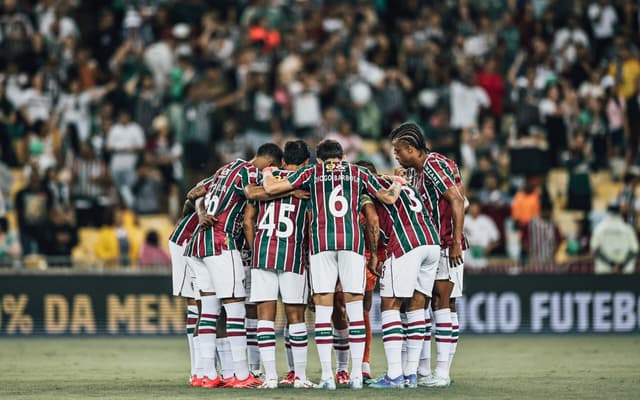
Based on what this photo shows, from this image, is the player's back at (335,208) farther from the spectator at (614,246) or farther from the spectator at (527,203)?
the spectator at (527,203)

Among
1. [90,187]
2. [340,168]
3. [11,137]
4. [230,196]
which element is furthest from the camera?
[11,137]

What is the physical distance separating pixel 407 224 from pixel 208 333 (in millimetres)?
→ 2294

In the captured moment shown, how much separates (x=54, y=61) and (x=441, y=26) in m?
8.01

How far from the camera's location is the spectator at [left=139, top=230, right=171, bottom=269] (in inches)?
845

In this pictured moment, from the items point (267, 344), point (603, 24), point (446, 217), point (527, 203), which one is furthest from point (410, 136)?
point (603, 24)

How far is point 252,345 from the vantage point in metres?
14.1

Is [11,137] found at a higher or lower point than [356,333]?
higher

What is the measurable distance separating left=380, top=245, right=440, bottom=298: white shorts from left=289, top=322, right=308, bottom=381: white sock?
88 cm

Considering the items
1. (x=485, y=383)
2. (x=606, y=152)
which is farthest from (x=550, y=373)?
(x=606, y=152)

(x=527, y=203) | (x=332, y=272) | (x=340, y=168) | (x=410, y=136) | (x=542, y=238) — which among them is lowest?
(x=542, y=238)

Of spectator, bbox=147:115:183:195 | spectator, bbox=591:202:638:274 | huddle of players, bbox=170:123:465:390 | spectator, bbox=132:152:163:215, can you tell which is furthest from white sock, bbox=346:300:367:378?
spectator, bbox=147:115:183:195

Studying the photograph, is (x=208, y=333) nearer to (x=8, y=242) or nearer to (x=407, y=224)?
(x=407, y=224)

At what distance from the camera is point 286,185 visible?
503 inches

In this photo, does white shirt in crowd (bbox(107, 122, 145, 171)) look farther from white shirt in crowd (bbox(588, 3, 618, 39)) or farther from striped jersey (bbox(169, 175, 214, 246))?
striped jersey (bbox(169, 175, 214, 246))
